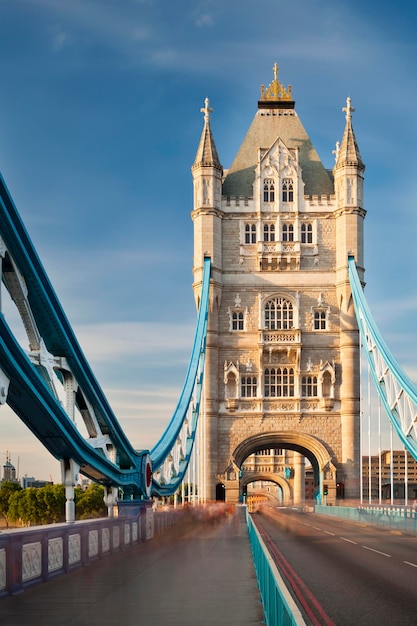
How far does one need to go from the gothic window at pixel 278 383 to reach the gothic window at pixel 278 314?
307cm

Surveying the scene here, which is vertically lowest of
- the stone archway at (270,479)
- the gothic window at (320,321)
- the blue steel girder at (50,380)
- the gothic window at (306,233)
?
the stone archway at (270,479)

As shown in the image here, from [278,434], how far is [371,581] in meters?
48.3

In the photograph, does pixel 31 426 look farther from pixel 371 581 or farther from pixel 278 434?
pixel 278 434

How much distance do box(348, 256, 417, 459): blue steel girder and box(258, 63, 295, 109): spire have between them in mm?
14882

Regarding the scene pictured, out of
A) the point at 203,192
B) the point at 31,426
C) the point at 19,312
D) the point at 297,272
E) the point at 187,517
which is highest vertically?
the point at 203,192

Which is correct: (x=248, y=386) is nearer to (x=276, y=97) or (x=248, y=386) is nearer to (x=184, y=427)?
(x=184, y=427)

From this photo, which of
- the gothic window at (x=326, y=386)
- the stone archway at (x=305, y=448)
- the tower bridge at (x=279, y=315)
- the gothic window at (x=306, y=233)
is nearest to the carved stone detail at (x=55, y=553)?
the tower bridge at (x=279, y=315)

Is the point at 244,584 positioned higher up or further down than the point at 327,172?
further down

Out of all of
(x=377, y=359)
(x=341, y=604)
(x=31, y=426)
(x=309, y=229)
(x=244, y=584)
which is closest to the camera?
(x=341, y=604)

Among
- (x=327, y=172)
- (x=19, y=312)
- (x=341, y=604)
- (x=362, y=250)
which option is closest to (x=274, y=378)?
(x=362, y=250)

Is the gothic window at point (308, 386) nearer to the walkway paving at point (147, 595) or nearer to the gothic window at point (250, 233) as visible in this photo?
the gothic window at point (250, 233)

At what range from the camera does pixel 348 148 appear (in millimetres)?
70188

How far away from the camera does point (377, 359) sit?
6569cm

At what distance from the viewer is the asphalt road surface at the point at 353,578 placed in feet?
46.9
